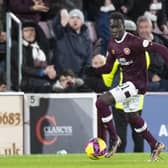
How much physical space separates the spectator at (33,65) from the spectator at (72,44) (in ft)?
1.04

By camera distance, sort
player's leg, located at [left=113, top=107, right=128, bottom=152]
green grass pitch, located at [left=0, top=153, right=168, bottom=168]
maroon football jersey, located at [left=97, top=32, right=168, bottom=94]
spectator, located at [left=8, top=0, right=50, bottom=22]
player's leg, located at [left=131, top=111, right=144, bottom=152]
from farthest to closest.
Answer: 1. spectator, located at [left=8, top=0, right=50, bottom=22]
2. player's leg, located at [left=113, top=107, right=128, bottom=152]
3. player's leg, located at [left=131, top=111, right=144, bottom=152]
4. maroon football jersey, located at [left=97, top=32, right=168, bottom=94]
5. green grass pitch, located at [left=0, top=153, right=168, bottom=168]

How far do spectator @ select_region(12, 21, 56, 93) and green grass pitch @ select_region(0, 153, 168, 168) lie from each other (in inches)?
127

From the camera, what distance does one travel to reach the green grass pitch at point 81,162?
37.0 ft

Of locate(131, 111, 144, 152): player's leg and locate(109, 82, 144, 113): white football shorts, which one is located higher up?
locate(109, 82, 144, 113): white football shorts

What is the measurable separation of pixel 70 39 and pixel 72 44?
0.12 meters

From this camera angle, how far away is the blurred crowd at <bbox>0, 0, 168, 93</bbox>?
16438mm

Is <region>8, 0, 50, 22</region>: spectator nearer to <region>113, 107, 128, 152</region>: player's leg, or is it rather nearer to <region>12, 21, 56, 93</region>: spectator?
<region>12, 21, 56, 93</region>: spectator

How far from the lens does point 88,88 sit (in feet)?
53.7

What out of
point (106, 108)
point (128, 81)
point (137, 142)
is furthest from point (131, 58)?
point (137, 142)

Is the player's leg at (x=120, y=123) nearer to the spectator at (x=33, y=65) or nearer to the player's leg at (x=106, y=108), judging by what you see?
the spectator at (x=33, y=65)

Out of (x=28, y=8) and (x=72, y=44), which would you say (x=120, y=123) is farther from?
(x=28, y=8)

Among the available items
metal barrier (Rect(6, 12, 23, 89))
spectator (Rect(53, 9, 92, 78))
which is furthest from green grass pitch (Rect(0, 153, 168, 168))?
spectator (Rect(53, 9, 92, 78))

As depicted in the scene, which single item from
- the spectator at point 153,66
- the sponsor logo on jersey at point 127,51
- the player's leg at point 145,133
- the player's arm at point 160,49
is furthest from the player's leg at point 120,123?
the player's arm at point 160,49

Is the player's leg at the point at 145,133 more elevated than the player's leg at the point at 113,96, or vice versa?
the player's leg at the point at 113,96
